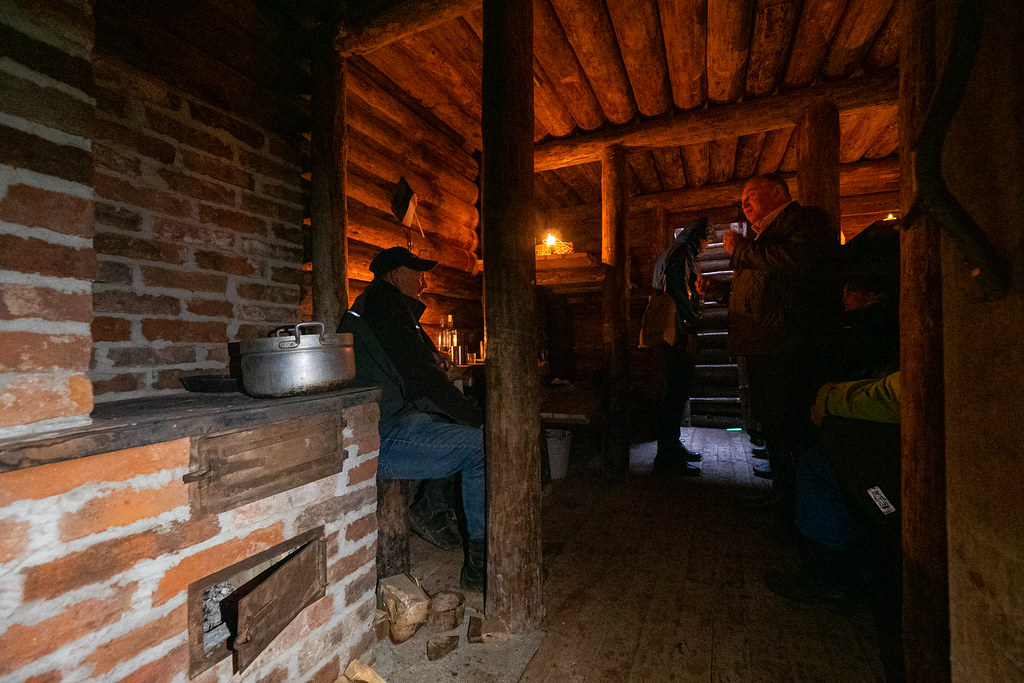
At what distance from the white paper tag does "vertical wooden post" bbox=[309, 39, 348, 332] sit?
324 cm

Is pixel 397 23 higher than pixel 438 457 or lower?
higher

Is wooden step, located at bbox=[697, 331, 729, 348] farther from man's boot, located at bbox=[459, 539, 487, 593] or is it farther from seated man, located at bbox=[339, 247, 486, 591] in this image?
man's boot, located at bbox=[459, 539, 487, 593]

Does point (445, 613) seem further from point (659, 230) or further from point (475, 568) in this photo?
point (659, 230)

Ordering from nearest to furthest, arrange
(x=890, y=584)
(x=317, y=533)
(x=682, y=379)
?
(x=317, y=533) → (x=890, y=584) → (x=682, y=379)

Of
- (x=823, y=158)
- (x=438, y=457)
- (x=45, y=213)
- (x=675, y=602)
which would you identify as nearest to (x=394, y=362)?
(x=438, y=457)

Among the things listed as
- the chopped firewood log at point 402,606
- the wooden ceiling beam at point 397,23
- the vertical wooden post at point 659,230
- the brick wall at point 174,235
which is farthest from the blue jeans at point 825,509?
the vertical wooden post at point 659,230

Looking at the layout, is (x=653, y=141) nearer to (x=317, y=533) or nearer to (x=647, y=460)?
(x=647, y=460)

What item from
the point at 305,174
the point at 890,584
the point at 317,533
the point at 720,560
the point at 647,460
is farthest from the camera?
the point at 647,460

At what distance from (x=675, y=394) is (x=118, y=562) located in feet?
14.4

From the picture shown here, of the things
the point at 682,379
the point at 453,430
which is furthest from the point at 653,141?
the point at 453,430

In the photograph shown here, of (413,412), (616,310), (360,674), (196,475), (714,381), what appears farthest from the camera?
(714,381)

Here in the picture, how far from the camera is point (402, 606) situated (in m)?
2.11

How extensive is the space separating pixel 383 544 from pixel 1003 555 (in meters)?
2.44

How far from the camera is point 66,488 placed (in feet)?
3.60
